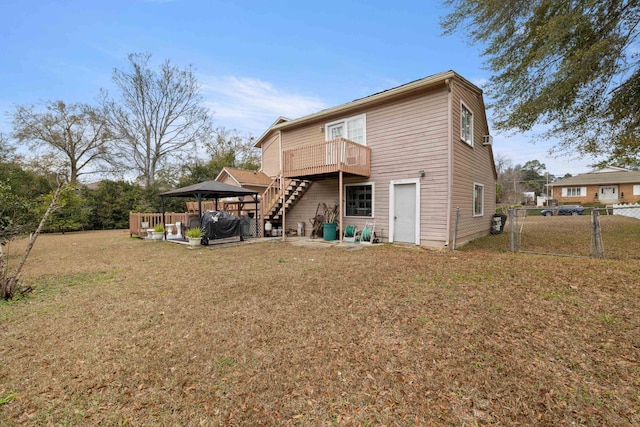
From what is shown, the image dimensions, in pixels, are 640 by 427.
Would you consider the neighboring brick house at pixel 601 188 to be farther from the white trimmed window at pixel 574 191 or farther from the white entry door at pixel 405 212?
the white entry door at pixel 405 212

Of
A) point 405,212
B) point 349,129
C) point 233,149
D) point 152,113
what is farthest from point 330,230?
point 233,149

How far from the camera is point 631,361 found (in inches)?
96.6

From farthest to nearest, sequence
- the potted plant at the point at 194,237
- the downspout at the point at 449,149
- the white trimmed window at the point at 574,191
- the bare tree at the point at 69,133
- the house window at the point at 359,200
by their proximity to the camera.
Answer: the white trimmed window at the point at 574,191 < the bare tree at the point at 69,133 < the house window at the point at 359,200 < the potted plant at the point at 194,237 < the downspout at the point at 449,149

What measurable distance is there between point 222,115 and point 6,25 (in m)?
15.3

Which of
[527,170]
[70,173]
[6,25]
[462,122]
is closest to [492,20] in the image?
[462,122]

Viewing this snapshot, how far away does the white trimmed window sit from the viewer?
105 ft

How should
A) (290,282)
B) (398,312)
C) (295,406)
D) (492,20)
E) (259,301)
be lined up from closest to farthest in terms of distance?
(295,406), (398,312), (259,301), (290,282), (492,20)

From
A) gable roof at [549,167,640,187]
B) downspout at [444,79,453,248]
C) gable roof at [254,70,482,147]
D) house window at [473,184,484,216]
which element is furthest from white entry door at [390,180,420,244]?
gable roof at [549,167,640,187]

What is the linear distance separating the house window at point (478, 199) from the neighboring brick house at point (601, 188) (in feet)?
98.6

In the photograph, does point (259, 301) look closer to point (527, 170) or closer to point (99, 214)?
point (99, 214)

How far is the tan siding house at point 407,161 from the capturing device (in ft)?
27.8

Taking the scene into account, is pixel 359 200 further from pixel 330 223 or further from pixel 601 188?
pixel 601 188

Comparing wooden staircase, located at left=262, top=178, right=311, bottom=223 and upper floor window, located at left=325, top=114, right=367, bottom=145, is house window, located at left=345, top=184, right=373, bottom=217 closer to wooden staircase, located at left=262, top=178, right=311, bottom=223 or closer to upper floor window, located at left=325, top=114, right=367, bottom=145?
upper floor window, located at left=325, top=114, right=367, bottom=145

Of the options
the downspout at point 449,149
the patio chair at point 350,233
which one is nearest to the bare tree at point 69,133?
the patio chair at point 350,233
